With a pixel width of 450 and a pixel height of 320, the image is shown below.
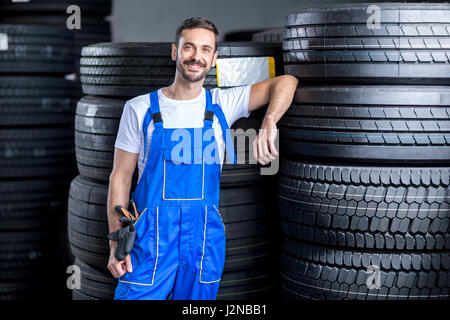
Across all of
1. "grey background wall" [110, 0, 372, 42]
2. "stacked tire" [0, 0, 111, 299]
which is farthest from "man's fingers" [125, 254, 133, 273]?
"grey background wall" [110, 0, 372, 42]

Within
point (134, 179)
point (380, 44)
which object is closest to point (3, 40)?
Answer: point (134, 179)

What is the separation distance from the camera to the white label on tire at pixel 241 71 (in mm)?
2906

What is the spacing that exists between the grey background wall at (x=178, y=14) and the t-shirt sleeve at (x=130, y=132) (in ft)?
12.6

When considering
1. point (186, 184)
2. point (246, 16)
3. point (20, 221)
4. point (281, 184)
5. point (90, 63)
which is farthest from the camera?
point (246, 16)

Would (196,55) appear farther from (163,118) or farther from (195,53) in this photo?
(163,118)

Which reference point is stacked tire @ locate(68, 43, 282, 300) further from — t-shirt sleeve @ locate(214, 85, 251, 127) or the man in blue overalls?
the man in blue overalls

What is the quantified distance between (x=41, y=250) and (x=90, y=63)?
5.26ft

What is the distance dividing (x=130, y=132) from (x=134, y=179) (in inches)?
19.8

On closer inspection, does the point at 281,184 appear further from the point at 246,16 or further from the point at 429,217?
the point at 246,16

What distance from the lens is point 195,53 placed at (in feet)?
8.16

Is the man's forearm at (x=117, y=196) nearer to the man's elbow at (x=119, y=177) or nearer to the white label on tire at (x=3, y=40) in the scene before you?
the man's elbow at (x=119, y=177)

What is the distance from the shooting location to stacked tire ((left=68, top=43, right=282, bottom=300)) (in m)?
2.94

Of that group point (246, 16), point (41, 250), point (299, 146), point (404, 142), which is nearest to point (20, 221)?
point (41, 250)

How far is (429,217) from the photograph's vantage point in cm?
258
